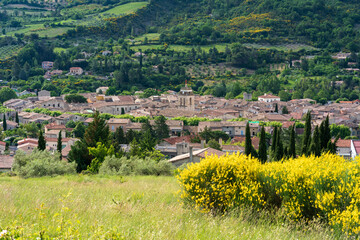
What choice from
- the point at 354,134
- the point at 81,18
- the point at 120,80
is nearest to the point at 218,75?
the point at 120,80

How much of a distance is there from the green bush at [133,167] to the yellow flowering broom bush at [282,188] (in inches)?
Answer: 384

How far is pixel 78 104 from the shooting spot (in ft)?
235

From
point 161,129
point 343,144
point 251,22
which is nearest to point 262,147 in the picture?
point 343,144

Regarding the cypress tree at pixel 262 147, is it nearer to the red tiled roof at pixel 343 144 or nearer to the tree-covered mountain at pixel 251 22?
the red tiled roof at pixel 343 144

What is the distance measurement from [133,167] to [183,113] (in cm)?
4391

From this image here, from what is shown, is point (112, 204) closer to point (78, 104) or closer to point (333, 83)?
point (78, 104)

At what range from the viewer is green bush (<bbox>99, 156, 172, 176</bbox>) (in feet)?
62.0

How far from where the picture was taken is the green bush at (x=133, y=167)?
62.0 feet

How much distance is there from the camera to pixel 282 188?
863 centimetres

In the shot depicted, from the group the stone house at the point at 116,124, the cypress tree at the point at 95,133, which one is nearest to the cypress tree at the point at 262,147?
the cypress tree at the point at 95,133

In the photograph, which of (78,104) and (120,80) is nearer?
(78,104)

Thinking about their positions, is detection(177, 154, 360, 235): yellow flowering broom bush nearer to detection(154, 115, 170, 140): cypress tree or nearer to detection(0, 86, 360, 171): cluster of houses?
detection(0, 86, 360, 171): cluster of houses

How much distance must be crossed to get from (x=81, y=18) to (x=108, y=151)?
126586 mm

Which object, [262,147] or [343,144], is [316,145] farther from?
[343,144]
